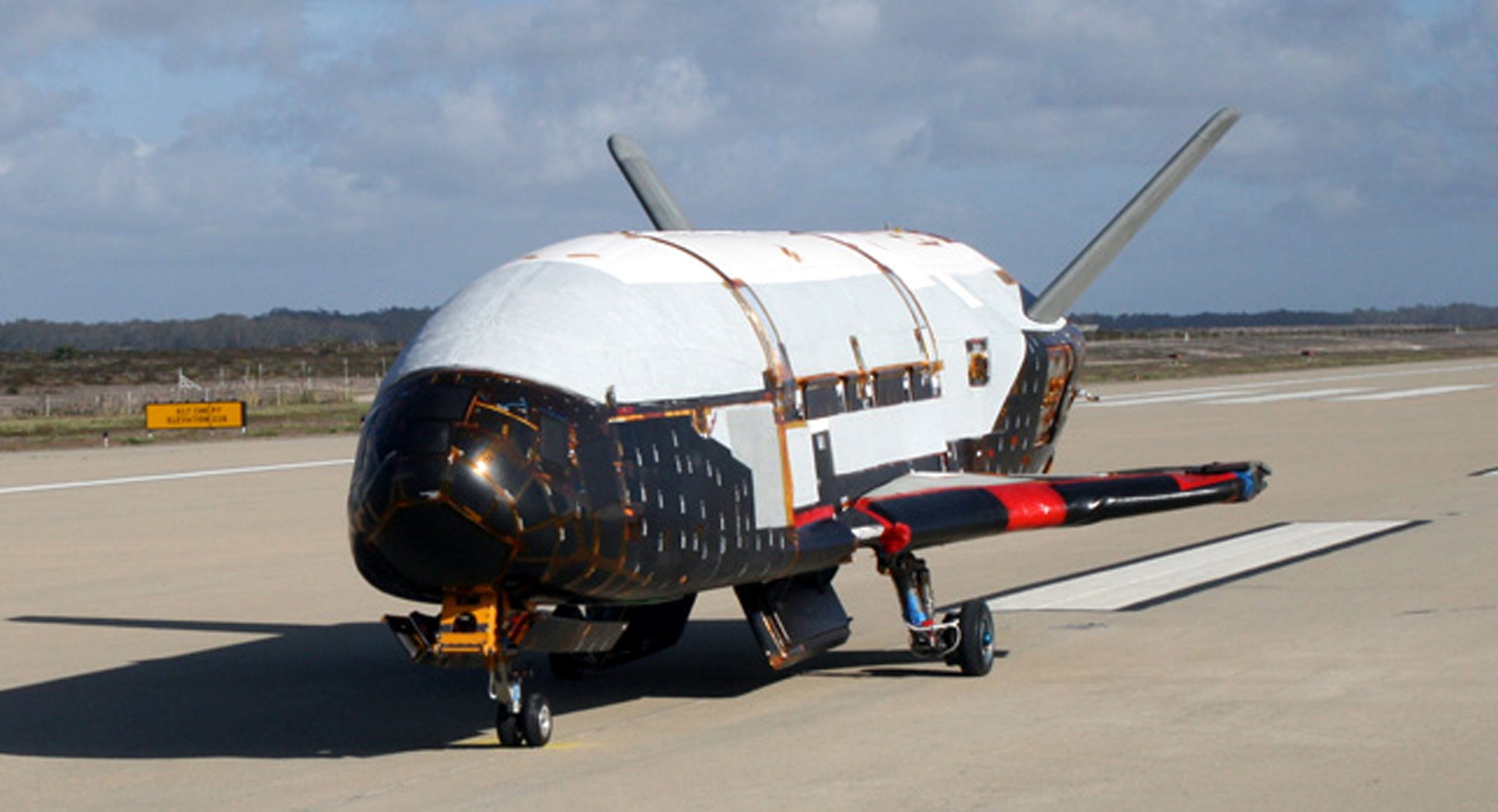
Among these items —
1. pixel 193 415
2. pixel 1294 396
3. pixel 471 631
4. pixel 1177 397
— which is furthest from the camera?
pixel 1177 397

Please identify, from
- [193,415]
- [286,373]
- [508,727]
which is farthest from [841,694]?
[286,373]

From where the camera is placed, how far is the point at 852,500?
15.3 m

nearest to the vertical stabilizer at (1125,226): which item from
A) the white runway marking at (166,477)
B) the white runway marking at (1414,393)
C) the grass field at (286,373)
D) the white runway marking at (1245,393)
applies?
the grass field at (286,373)

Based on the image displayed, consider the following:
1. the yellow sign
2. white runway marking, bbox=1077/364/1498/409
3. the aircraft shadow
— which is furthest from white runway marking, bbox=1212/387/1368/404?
the aircraft shadow

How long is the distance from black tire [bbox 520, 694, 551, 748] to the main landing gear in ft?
11.6

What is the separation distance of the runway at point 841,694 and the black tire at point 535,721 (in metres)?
0.14

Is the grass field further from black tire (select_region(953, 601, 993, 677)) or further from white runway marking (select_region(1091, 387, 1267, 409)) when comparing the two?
black tire (select_region(953, 601, 993, 677))

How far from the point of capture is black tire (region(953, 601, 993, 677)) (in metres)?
15.9

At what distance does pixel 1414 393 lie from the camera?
6500 centimetres

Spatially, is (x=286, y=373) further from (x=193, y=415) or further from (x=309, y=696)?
(x=309, y=696)

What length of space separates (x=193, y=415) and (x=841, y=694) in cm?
4669

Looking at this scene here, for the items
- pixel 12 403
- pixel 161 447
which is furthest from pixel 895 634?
pixel 12 403

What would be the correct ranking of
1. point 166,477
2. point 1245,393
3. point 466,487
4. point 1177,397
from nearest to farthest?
point 466,487, point 166,477, point 1177,397, point 1245,393

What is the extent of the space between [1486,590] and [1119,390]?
54.1m
